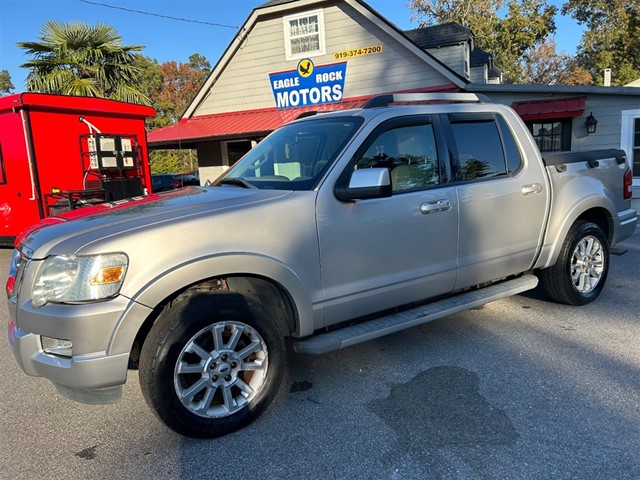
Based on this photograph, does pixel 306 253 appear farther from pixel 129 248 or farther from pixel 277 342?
pixel 129 248

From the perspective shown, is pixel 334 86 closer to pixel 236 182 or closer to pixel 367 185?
pixel 236 182

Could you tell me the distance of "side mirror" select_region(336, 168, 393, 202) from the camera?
3.15 metres

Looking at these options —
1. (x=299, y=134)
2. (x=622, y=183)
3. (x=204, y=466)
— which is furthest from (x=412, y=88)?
(x=204, y=466)

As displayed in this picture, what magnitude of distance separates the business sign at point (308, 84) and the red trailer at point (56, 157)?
6.21 meters

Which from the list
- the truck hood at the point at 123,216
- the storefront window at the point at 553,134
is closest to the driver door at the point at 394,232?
the truck hood at the point at 123,216

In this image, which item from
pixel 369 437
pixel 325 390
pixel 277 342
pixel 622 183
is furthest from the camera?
pixel 622 183

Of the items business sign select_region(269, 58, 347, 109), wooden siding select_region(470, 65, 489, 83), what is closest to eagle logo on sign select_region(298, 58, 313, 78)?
business sign select_region(269, 58, 347, 109)

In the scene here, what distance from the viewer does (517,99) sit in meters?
12.2

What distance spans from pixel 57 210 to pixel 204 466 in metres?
6.87

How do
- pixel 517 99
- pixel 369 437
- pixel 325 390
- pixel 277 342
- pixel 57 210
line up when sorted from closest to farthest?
1. pixel 369 437
2. pixel 277 342
3. pixel 325 390
4. pixel 57 210
5. pixel 517 99

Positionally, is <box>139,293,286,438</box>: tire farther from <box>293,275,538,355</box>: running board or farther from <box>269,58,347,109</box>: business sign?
<box>269,58,347,109</box>: business sign

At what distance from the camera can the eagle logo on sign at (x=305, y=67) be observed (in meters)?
14.3

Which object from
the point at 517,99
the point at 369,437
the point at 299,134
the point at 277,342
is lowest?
the point at 369,437

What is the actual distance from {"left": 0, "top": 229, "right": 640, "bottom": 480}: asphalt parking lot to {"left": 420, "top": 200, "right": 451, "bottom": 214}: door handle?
118 centimetres
